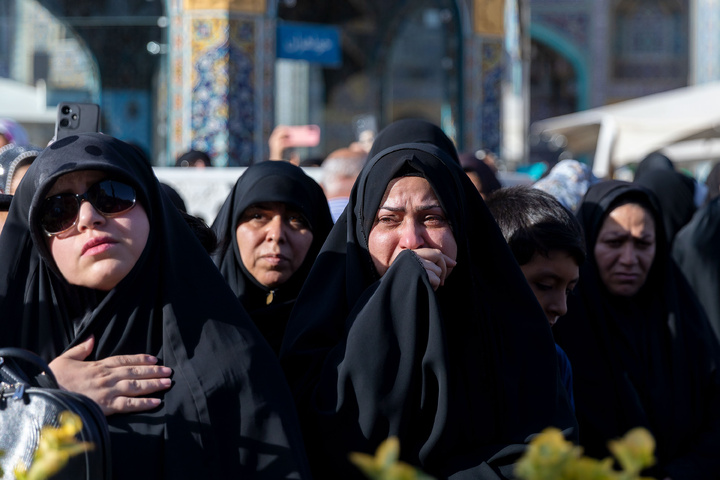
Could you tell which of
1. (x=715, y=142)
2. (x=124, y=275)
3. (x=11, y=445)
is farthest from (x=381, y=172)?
(x=715, y=142)

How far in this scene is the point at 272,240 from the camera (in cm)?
275

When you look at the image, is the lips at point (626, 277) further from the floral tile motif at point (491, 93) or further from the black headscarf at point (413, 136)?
the floral tile motif at point (491, 93)

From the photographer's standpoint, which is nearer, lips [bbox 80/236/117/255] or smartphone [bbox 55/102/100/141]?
lips [bbox 80/236/117/255]

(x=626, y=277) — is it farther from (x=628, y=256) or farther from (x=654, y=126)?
(x=654, y=126)

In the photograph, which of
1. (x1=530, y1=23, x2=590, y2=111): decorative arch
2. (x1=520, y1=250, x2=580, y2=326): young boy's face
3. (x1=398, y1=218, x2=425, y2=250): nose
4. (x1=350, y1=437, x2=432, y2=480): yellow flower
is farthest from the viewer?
(x1=530, y1=23, x2=590, y2=111): decorative arch

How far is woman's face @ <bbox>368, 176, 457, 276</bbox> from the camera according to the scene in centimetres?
201

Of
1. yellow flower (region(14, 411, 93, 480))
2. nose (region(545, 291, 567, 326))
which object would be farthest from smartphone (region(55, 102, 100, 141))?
yellow flower (region(14, 411, 93, 480))

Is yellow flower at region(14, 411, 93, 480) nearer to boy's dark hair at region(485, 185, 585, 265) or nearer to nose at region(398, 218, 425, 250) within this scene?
nose at region(398, 218, 425, 250)

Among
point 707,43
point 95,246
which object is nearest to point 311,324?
point 95,246

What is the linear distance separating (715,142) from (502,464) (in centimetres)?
1214

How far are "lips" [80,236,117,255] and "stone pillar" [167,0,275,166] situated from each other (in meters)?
6.16

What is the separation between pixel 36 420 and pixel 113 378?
25 centimetres

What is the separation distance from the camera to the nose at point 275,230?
2.75 meters

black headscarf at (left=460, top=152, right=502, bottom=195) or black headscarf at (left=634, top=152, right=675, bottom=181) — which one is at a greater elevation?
black headscarf at (left=634, top=152, right=675, bottom=181)
